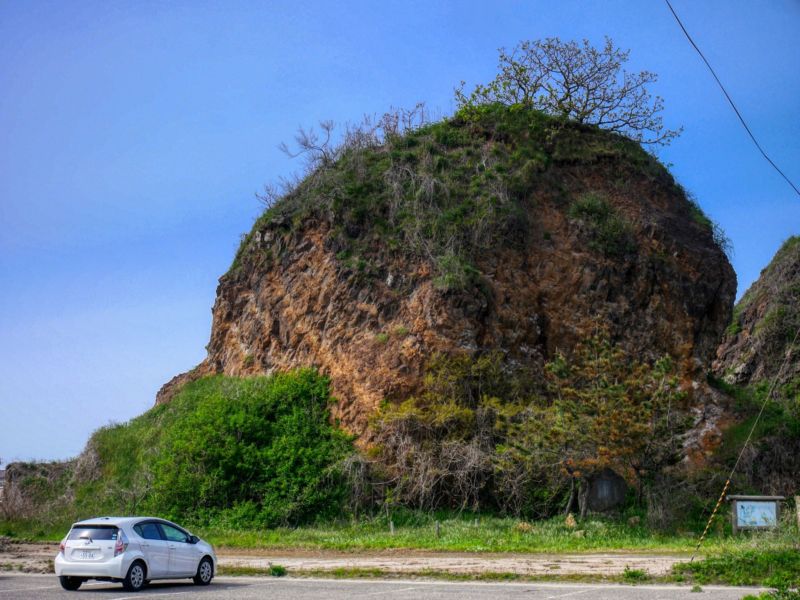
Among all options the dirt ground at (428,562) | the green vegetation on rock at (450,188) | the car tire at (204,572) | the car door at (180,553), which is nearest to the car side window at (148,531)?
the car door at (180,553)

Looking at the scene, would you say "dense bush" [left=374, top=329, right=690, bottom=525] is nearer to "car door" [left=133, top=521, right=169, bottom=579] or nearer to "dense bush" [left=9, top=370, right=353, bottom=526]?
"dense bush" [left=9, top=370, right=353, bottom=526]

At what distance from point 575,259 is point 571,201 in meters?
3.54

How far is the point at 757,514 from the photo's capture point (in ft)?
72.0

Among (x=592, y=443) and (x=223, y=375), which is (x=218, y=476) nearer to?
(x=223, y=375)

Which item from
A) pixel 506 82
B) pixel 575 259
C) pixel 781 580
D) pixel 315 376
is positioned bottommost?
pixel 781 580

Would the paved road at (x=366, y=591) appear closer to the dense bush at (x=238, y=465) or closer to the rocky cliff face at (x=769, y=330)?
the dense bush at (x=238, y=465)

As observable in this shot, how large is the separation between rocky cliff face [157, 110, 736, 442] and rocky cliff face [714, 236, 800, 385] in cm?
1019

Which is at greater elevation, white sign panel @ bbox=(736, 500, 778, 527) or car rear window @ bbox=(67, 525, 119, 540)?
car rear window @ bbox=(67, 525, 119, 540)

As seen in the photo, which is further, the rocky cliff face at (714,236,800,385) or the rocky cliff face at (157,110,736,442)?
the rocky cliff face at (714,236,800,385)

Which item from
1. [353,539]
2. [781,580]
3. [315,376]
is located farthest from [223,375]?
[781,580]

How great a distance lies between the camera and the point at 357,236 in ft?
120

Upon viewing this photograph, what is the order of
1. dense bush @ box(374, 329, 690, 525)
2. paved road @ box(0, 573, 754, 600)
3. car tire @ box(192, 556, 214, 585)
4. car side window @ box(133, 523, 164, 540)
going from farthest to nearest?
dense bush @ box(374, 329, 690, 525) < car tire @ box(192, 556, 214, 585) < car side window @ box(133, 523, 164, 540) < paved road @ box(0, 573, 754, 600)

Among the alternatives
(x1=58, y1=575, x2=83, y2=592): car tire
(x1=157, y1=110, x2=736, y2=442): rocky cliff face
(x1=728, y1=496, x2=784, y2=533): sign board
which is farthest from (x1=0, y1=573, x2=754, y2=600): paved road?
(x1=157, y1=110, x2=736, y2=442): rocky cliff face

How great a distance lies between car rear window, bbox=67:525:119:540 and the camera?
16.1m
